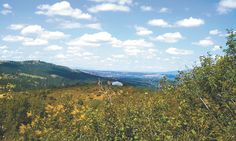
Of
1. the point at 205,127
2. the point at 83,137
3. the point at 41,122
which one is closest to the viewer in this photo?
the point at 205,127

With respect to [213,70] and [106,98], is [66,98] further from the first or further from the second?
[213,70]

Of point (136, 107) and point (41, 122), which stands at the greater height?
point (136, 107)

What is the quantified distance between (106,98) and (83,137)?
3509mm

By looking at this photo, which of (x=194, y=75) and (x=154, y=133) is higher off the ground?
(x=194, y=75)

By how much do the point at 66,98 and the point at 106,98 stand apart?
876cm

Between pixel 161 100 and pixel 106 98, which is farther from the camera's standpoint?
pixel 161 100

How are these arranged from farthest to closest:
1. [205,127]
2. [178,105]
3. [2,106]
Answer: [2,106], [178,105], [205,127]

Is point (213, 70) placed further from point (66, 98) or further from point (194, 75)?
point (66, 98)

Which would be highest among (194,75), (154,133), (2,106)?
(194,75)

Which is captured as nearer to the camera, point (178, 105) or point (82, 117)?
point (82, 117)

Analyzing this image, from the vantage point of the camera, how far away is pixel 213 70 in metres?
36.5

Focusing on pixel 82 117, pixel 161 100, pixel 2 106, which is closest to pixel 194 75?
pixel 161 100

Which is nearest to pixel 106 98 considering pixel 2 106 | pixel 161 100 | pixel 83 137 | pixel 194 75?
pixel 83 137

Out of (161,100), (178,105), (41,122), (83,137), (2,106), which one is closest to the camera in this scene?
(83,137)
